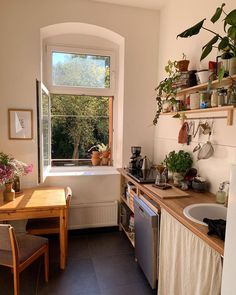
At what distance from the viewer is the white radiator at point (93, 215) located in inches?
120

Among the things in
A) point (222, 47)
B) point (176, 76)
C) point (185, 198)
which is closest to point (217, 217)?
point (185, 198)

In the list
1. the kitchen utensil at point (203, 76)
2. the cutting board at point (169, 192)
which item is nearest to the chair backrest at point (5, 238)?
the cutting board at point (169, 192)

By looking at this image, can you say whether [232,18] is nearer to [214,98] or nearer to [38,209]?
[214,98]

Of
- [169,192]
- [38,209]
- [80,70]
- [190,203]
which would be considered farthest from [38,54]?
[190,203]

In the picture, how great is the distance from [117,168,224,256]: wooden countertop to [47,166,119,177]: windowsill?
900mm

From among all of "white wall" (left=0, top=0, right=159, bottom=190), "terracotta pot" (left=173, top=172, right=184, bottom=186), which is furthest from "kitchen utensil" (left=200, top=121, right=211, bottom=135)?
"white wall" (left=0, top=0, right=159, bottom=190)

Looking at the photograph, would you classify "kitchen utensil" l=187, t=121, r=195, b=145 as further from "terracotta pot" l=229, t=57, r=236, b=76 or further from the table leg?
the table leg

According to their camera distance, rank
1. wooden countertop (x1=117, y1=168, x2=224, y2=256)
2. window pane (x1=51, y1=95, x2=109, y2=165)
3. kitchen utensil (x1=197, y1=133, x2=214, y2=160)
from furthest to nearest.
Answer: window pane (x1=51, y1=95, x2=109, y2=165), kitchen utensil (x1=197, y1=133, x2=214, y2=160), wooden countertop (x1=117, y1=168, x2=224, y2=256)

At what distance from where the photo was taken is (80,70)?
3.20 m

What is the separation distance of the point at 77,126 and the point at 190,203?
6.73 feet

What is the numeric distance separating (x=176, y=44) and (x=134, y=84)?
69cm

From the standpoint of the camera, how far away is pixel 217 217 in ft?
5.65

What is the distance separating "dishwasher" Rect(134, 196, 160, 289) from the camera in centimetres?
193

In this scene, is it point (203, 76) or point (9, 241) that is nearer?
point (9, 241)
